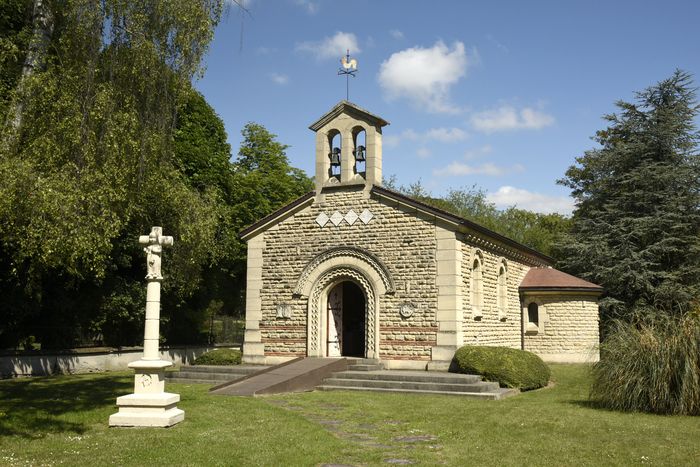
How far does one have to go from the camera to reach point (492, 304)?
22.8 metres

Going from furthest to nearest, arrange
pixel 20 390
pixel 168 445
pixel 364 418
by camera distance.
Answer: pixel 20 390 < pixel 364 418 < pixel 168 445

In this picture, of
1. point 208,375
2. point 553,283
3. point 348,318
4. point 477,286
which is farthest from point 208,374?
point 553,283

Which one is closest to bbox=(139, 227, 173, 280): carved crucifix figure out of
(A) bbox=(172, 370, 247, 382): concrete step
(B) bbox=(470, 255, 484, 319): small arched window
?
(A) bbox=(172, 370, 247, 382): concrete step

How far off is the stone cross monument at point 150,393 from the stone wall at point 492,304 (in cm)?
1083

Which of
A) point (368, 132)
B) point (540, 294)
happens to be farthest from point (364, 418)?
point (540, 294)

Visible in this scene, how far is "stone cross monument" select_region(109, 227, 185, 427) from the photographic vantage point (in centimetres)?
1082

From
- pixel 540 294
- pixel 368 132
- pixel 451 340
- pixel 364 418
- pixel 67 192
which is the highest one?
pixel 368 132

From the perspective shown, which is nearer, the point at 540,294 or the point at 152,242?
the point at 152,242

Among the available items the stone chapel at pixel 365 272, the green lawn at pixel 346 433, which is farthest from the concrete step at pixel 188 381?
the green lawn at pixel 346 433

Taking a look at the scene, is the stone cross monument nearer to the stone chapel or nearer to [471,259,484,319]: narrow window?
the stone chapel

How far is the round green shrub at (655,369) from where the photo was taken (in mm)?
11984

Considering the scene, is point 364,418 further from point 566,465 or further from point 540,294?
point 540,294

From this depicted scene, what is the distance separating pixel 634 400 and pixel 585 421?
167 cm

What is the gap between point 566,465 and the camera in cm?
833
